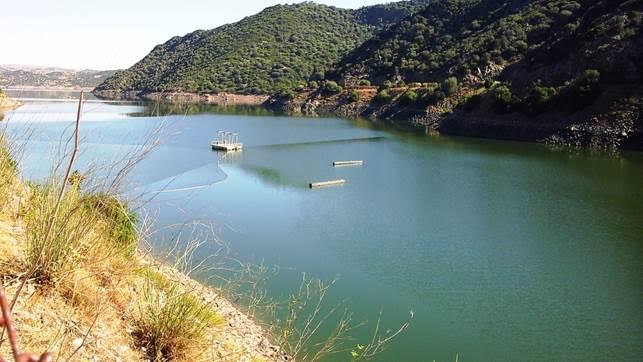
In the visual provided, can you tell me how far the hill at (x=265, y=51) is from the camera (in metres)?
100

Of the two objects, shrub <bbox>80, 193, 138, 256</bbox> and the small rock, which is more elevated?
shrub <bbox>80, 193, 138, 256</bbox>

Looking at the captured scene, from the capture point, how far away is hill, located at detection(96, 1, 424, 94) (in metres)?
100

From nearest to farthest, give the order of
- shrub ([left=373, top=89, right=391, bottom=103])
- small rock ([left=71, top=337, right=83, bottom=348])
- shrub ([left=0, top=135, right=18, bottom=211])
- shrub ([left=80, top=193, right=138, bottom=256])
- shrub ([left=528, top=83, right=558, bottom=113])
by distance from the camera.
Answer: small rock ([left=71, top=337, right=83, bottom=348]), shrub ([left=80, top=193, right=138, bottom=256]), shrub ([left=0, top=135, right=18, bottom=211]), shrub ([left=528, top=83, right=558, bottom=113]), shrub ([left=373, top=89, right=391, bottom=103])

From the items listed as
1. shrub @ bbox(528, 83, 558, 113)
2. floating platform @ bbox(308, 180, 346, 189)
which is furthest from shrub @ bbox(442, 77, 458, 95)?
floating platform @ bbox(308, 180, 346, 189)

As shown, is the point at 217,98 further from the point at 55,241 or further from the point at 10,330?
the point at 10,330

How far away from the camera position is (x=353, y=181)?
27.8 m

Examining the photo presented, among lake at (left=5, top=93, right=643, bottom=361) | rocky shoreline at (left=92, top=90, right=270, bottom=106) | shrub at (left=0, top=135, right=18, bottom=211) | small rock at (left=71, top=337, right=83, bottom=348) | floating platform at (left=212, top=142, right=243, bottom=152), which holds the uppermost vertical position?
rocky shoreline at (left=92, top=90, right=270, bottom=106)

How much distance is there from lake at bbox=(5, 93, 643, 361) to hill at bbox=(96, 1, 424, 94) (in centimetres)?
5660

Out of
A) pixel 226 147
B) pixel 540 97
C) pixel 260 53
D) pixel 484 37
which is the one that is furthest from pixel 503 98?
pixel 260 53

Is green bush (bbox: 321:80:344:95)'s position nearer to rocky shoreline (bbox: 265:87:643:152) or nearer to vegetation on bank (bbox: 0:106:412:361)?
rocky shoreline (bbox: 265:87:643:152)

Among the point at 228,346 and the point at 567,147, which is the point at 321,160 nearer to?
the point at 567,147

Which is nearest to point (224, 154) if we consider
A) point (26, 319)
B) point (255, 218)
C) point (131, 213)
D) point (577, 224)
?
point (255, 218)

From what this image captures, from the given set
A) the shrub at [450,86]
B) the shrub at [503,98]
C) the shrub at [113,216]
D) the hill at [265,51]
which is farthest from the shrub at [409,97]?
the shrub at [113,216]

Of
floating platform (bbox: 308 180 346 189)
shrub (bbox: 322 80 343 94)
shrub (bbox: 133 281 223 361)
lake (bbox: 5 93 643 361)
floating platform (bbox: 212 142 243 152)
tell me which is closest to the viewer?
shrub (bbox: 133 281 223 361)
